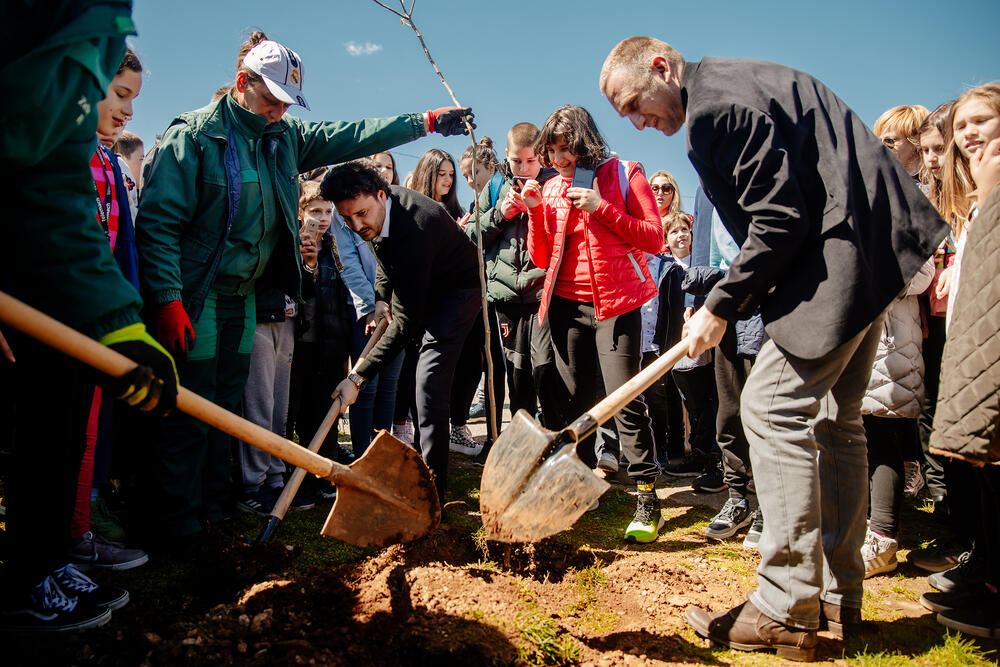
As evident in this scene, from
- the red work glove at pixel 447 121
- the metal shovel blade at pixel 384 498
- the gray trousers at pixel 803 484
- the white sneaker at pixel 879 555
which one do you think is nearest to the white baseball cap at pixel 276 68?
the red work glove at pixel 447 121

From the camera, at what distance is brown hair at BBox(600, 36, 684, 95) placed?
2422 mm

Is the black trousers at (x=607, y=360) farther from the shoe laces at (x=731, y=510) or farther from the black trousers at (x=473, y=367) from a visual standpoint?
the black trousers at (x=473, y=367)

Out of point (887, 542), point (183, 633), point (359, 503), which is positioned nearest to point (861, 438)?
point (887, 542)

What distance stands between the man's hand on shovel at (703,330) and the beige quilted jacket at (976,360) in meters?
0.75

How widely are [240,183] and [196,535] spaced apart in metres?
1.76

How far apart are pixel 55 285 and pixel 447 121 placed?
94.5 inches

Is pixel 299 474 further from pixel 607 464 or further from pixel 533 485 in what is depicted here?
pixel 607 464

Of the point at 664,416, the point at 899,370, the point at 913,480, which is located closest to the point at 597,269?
the point at 899,370

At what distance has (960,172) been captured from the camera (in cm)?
262

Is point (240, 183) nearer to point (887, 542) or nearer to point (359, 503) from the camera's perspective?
point (359, 503)

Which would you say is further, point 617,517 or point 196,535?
point 617,517

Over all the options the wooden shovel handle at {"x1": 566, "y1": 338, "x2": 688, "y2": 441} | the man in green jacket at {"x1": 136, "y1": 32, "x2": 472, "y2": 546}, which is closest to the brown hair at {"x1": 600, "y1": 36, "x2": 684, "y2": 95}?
the wooden shovel handle at {"x1": 566, "y1": 338, "x2": 688, "y2": 441}

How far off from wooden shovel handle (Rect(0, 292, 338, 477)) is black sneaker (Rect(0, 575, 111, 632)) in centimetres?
80

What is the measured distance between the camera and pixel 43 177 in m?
1.89
